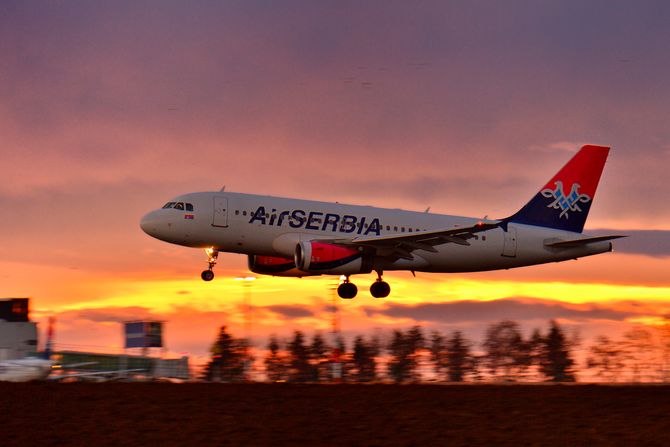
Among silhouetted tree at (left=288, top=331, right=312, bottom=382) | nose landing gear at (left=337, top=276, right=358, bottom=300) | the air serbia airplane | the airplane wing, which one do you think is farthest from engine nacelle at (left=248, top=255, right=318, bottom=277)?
silhouetted tree at (left=288, top=331, right=312, bottom=382)

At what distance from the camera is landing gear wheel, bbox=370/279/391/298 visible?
47.8 m

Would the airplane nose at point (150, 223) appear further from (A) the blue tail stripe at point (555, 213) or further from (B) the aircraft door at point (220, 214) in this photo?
(A) the blue tail stripe at point (555, 213)

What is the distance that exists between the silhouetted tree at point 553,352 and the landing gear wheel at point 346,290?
127 feet

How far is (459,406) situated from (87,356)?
39143 millimetres

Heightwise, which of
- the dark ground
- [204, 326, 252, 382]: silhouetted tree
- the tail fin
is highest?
the tail fin

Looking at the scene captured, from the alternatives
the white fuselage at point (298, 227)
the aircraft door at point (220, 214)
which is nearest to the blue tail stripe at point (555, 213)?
the white fuselage at point (298, 227)

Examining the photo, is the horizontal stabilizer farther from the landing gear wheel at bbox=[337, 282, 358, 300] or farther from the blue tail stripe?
the landing gear wheel at bbox=[337, 282, 358, 300]

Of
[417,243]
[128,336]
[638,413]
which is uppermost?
[417,243]

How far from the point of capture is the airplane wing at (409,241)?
41.7 meters

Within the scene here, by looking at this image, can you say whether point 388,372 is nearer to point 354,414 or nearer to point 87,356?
point 87,356

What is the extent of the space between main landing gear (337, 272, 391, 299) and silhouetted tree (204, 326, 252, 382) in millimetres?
13566

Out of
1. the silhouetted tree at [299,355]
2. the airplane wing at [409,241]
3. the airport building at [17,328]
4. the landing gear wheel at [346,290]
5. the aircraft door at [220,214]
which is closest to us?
the airplane wing at [409,241]

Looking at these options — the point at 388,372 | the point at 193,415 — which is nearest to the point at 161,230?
the point at 193,415

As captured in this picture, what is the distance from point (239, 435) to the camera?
1014 inches
